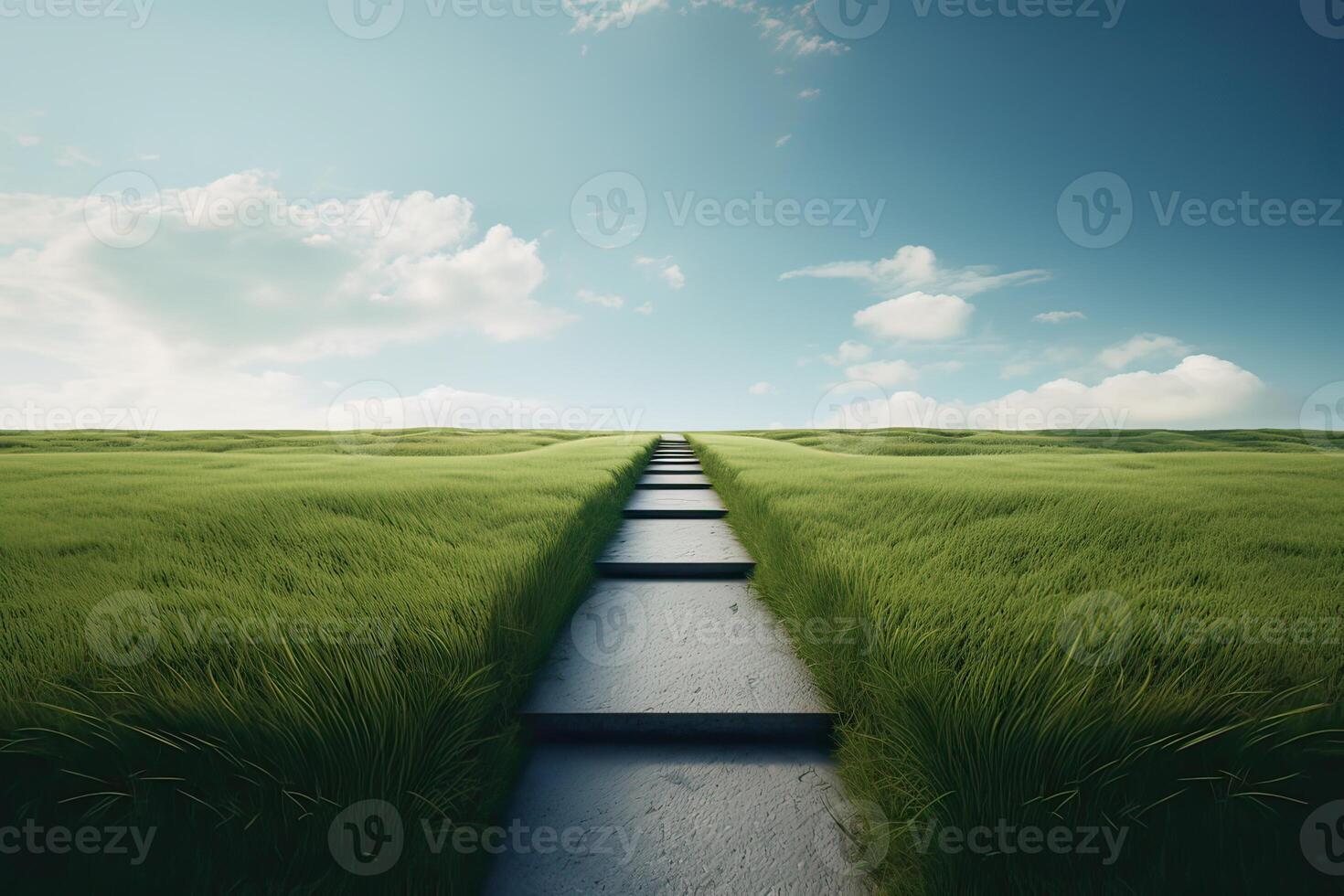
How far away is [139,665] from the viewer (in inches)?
51.9

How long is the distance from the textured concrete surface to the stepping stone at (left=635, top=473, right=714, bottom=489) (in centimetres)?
533

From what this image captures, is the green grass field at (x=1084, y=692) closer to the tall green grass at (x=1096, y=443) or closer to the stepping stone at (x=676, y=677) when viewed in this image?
the stepping stone at (x=676, y=677)

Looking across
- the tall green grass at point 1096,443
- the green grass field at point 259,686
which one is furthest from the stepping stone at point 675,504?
the tall green grass at point 1096,443

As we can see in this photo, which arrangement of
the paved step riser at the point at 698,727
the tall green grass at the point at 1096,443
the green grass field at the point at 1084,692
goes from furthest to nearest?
the tall green grass at the point at 1096,443 → the paved step riser at the point at 698,727 → the green grass field at the point at 1084,692

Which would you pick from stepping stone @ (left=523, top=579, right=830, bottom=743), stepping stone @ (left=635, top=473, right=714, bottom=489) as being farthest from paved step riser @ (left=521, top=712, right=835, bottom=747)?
stepping stone @ (left=635, top=473, right=714, bottom=489)

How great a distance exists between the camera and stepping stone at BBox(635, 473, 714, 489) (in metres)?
A: 6.95

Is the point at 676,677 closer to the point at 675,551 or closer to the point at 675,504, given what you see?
the point at 675,551

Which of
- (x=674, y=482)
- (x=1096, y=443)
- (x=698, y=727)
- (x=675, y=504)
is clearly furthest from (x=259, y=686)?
(x=1096, y=443)

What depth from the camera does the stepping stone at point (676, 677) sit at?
1.65 m

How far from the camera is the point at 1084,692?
3.78 ft

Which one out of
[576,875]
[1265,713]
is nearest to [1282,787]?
[1265,713]

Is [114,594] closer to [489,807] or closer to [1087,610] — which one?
[489,807]

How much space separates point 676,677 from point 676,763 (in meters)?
0.35

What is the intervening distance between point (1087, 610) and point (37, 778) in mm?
2967
